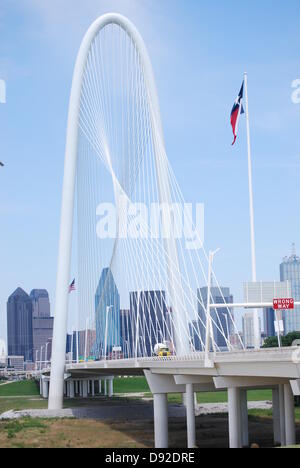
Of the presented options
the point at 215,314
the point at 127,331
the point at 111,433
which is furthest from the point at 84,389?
the point at 111,433

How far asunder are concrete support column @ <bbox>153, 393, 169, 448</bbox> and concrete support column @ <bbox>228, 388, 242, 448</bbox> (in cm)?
936

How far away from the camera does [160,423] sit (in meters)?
47.5

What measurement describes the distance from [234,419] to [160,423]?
34.5 ft

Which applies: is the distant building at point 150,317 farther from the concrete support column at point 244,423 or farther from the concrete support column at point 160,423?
the concrete support column at point 244,423

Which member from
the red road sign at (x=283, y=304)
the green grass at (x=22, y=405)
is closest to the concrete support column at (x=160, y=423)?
the red road sign at (x=283, y=304)

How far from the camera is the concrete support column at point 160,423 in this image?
153 feet

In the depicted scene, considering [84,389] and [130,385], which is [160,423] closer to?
[84,389]

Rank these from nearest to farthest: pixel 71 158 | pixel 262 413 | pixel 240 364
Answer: pixel 240 364, pixel 71 158, pixel 262 413

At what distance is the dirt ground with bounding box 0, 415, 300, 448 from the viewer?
48000mm

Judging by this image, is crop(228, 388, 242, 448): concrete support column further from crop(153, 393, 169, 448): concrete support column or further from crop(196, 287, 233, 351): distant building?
crop(153, 393, 169, 448): concrete support column

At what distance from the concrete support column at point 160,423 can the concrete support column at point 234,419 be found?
9.36 meters

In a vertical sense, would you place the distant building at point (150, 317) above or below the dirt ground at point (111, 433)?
above
